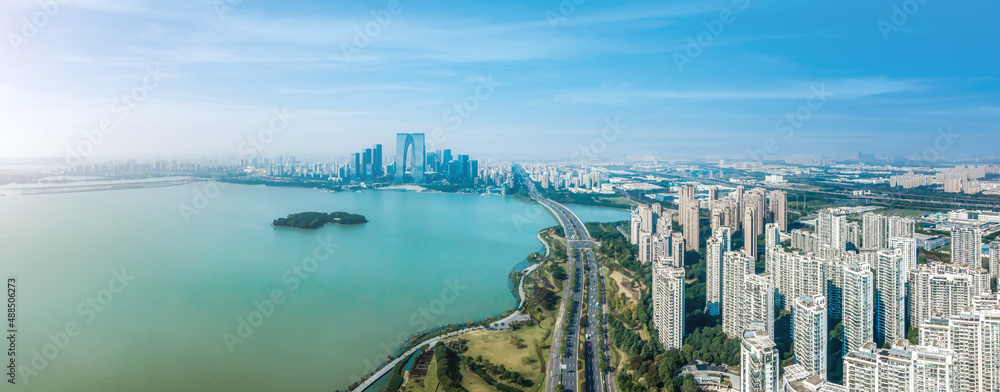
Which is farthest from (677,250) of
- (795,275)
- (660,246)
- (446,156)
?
(446,156)

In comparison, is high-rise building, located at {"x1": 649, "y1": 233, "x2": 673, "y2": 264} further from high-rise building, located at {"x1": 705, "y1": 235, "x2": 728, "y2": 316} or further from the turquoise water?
the turquoise water

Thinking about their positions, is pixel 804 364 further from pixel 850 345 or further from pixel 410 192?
pixel 410 192

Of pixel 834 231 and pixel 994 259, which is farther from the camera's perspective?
pixel 834 231

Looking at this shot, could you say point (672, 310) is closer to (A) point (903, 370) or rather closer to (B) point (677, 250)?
(A) point (903, 370)

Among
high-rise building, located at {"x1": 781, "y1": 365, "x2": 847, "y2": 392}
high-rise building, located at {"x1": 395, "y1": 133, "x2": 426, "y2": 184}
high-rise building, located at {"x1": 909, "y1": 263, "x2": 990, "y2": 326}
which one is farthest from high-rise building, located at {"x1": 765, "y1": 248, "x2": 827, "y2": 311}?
high-rise building, located at {"x1": 395, "y1": 133, "x2": 426, "y2": 184}

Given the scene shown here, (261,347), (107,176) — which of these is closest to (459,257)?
(261,347)

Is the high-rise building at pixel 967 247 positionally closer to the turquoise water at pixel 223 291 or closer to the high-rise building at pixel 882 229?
the high-rise building at pixel 882 229

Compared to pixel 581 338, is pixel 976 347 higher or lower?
higher
